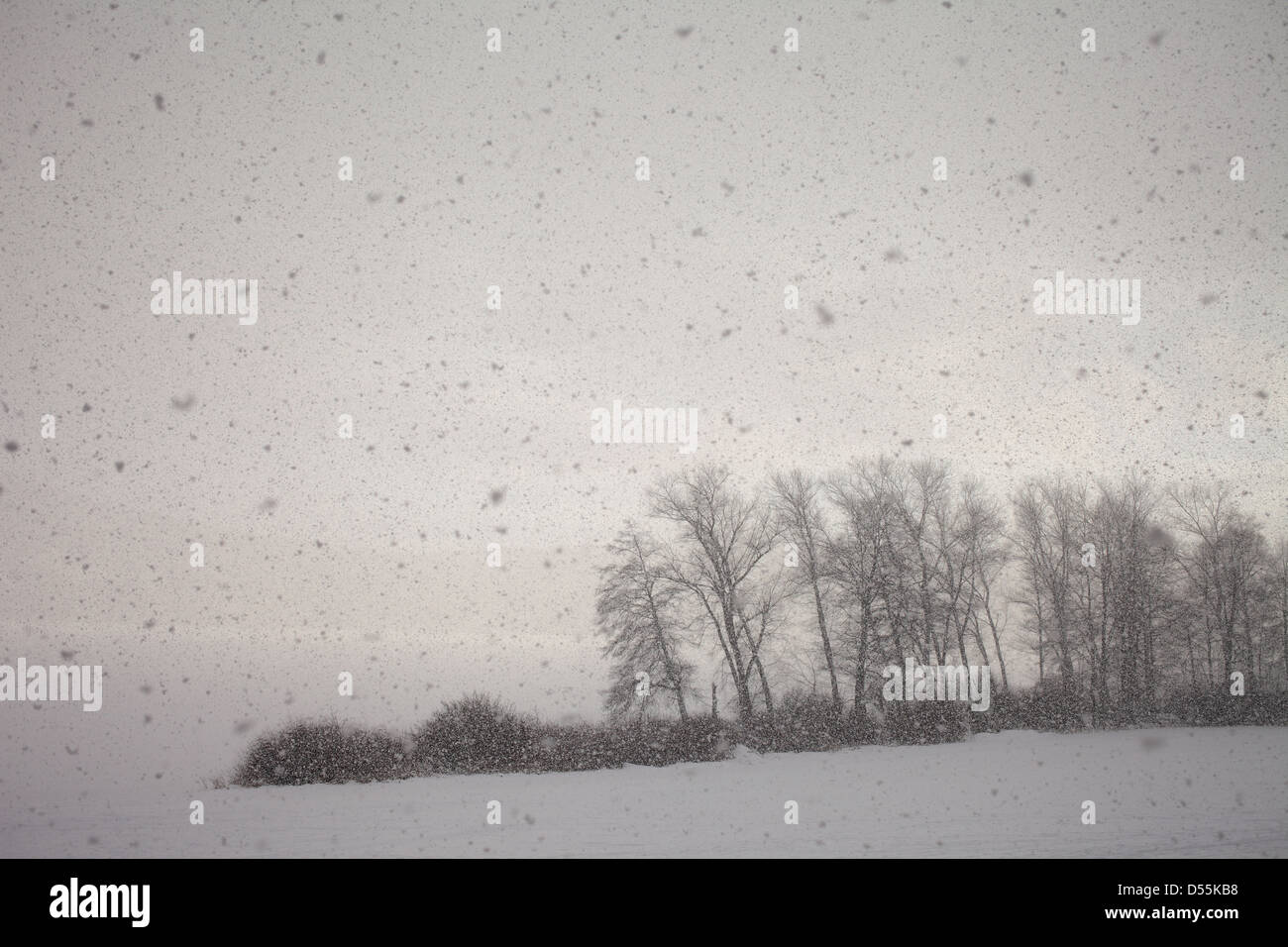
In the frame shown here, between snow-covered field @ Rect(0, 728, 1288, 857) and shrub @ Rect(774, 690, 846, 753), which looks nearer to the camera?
snow-covered field @ Rect(0, 728, 1288, 857)

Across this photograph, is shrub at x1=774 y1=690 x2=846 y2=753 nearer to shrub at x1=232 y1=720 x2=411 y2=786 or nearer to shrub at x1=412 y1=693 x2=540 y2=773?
shrub at x1=412 y1=693 x2=540 y2=773

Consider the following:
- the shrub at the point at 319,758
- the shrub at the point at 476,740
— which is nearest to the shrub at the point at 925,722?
the shrub at the point at 476,740

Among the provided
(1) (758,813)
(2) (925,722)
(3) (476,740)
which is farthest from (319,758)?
(2) (925,722)

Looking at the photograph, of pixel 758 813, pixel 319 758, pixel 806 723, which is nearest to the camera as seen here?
pixel 758 813

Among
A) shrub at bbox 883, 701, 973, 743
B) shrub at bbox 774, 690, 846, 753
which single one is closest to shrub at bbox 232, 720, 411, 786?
shrub at bbox 774, 690, 846, 753

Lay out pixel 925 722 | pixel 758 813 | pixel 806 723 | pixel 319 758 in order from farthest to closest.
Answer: pixel 925 722, pixel 806 723, pixel 319 758, pixel 758 813

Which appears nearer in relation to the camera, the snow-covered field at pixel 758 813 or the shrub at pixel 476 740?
the snow-covered field at pixel 758 813

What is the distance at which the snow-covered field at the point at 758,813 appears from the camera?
11.5 metres

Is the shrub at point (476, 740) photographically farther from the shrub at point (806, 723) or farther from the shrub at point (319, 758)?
the shrub at point (806, 723)

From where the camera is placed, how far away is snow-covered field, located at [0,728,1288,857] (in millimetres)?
11516

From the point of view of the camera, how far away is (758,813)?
45.9ft

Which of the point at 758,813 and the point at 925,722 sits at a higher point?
the point at 758,813

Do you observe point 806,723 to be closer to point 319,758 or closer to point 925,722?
point 925,722

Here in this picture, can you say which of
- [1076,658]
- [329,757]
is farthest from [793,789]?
[1076,658]
